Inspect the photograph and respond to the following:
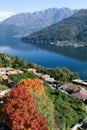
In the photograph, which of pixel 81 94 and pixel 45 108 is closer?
pixel 45 108

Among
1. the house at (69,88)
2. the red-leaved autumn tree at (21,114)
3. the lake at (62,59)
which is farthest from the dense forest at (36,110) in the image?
the lake at (62,59)

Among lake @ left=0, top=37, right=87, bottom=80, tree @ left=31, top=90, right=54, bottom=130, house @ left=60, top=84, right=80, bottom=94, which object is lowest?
lake @ left=0, top=37, right=87, bottom=80

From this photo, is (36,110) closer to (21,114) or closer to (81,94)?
(21,114)

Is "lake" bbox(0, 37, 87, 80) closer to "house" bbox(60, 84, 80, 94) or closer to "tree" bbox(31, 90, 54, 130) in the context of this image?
"house" bbox(60, 84, 80, 94)

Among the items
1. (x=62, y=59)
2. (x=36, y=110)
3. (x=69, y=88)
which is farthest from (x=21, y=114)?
(x=62, y=59)

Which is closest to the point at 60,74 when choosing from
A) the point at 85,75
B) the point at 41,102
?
the point at 85,75

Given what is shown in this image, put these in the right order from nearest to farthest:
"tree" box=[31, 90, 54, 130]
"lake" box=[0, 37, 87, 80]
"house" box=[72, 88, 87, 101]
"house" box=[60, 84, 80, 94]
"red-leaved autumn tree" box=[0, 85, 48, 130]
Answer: "red-leaved autumn tree" box=[0, 85, 48, 130] < "tree" box=[31, 90, 54, 130] < "house" box=[72, 88, 87, 101] < "house" box=[60, 84, 80, 94] < "lake" box=[0, 37, 87, 80]

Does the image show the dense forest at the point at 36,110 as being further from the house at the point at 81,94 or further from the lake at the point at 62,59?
the lake at the point at 62,59

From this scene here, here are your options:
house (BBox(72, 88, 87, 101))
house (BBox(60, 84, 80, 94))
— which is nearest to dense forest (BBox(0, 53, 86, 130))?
house (BBox(72, 88, 87, 101))
